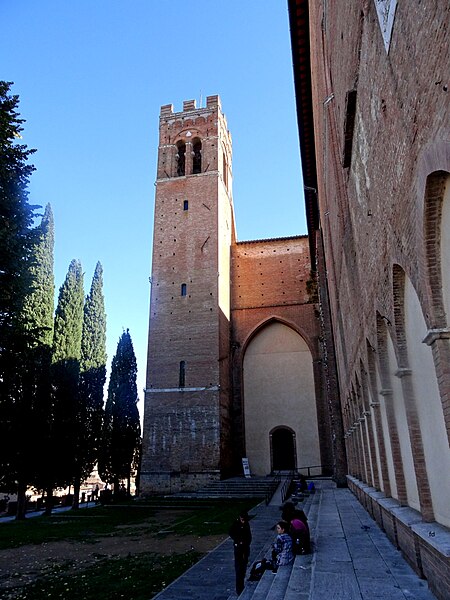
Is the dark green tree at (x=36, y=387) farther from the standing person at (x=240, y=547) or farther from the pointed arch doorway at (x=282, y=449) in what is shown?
the pointed arch doorway at (x=282, y=449)

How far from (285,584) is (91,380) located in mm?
18223

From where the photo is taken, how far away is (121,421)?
73.6 feet

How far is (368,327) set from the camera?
6945 millimetres

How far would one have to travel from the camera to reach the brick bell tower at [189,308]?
21.2 metres

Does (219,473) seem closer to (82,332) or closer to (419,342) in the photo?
(82,332)

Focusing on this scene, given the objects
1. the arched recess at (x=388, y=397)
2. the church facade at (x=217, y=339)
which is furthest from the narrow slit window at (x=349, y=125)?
the church facade at (x=217, y=339)

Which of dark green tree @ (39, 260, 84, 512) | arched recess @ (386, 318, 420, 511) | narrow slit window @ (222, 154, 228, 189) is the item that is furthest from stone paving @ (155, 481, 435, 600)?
narrow slit window @ (222, 154, 228, 189)

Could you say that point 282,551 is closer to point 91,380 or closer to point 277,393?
point 91,380

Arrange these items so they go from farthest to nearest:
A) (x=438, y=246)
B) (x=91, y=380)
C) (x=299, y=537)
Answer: (x=91, y=380), (x=299, y=537), (x=438, y=246)

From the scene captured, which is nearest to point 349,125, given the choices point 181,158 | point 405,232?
point 405,232

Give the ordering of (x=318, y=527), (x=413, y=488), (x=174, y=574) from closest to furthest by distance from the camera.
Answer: (x=413, y=488) → (x=174, y=574) → (x=318, y=527)

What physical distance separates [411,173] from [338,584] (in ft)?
13.4

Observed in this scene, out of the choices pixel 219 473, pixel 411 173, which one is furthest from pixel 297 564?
pixel 219 473

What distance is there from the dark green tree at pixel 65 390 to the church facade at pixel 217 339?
3.98 metres
